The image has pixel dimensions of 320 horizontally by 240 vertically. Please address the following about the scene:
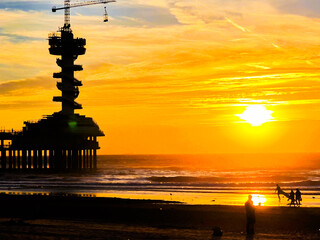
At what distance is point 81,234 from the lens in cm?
2358

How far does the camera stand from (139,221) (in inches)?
1154

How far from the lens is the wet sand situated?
2384cm

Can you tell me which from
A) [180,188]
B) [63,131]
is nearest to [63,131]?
[63,131]

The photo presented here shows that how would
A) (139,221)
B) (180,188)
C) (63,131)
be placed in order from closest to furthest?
(139,221) → (180,188) → (63,131)

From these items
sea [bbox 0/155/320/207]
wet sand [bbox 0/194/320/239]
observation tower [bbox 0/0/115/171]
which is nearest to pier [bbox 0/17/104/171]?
observation tower [bbox 0/0/115/171]

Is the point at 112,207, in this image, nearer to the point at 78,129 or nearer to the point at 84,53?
the point at 78,129

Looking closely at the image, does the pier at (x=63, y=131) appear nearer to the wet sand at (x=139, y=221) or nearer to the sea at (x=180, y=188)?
the sea at (x=180, y=188)

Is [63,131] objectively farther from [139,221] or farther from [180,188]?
[139,221]

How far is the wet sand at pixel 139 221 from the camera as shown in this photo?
78.2 feet

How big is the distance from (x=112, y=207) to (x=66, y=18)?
9977 cm

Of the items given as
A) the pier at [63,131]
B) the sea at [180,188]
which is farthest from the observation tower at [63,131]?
the sea at [180,188]

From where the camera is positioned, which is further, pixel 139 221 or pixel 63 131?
pixel 63 131

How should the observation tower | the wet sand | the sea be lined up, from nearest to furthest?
the wet sand → the sea → the observation tower

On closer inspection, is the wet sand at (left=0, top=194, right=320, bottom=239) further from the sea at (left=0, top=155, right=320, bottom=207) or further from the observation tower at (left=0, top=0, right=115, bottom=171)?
the observation tower at (left=0, top=0, right=115, bottom=171)
